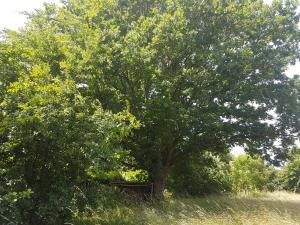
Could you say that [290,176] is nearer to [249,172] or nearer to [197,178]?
[249,172]

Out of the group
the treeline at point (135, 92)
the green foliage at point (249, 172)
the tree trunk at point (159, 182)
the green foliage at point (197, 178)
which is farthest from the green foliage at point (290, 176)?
the tree trunk at point (159, 182)

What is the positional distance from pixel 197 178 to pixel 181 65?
1017cm

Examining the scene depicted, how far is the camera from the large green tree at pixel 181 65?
1383cm

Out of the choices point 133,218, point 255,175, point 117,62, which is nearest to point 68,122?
point 133,218

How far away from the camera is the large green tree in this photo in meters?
13.8

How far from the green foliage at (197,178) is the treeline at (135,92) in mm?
3844

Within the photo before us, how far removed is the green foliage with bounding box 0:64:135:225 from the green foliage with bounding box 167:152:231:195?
14299mm

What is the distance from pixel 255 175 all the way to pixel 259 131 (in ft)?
71.9

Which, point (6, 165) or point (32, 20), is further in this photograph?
point (32, 20)

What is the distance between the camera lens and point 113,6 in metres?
16.3

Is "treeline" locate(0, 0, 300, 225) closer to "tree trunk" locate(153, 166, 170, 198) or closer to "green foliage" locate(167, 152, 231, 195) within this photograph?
"tree trunk" locate(153, 166, 170, 198)

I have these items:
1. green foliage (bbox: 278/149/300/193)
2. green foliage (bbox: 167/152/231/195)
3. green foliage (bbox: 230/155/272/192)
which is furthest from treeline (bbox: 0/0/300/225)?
green foliage (bbox: 278/149/300/193)

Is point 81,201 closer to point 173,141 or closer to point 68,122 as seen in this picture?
point 68,122

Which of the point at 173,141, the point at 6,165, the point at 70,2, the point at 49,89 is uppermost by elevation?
the point at 70,2
